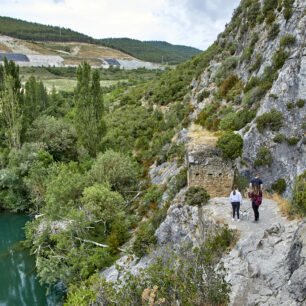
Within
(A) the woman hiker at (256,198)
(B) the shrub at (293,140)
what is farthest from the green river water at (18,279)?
(B) the shrub at (293,140)

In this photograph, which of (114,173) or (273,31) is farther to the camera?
(114,173)

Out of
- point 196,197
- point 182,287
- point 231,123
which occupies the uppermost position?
point 231,123

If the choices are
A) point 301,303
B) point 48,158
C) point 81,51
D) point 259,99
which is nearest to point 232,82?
point 259,99

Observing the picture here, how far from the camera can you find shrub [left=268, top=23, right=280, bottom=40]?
70.7 feet

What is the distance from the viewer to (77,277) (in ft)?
52.2

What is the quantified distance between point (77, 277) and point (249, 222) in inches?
407

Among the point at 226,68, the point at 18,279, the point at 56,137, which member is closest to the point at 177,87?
the point at 226,68

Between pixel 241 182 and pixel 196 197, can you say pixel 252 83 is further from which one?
pixel 196 197

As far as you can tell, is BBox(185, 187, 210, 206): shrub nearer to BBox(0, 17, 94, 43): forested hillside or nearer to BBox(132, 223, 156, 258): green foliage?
BBox(132, 223, 156, 258): green foliage

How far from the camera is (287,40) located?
63.3ft

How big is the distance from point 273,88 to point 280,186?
6.83 m

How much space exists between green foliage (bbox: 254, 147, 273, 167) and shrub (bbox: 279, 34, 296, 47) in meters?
8.32

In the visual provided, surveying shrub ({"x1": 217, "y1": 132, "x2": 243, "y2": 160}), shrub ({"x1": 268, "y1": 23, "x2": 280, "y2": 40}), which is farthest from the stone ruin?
shrub ({"x1": 268, "y1": 23, "x2": 280, "y2": 40})

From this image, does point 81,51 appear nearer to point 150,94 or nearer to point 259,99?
point 150,94
